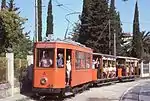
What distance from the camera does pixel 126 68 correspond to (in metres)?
51.6

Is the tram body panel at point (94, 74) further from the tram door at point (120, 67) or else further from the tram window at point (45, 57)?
the tram window at point (45, 57)

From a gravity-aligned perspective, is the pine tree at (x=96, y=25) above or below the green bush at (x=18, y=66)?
above

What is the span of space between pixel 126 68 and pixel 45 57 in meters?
28.7

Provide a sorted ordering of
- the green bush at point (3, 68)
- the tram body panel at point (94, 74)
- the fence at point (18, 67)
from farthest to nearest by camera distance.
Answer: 1. the tram body panel at point (94, 74)
2. the fence at point (18, 67)
3. the green bush at point (3, 68)

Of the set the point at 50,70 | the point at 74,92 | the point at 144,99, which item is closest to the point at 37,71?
the point at 50,70

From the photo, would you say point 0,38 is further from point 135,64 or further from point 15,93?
point 135,64

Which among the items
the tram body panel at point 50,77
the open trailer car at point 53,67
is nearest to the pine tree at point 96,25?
the open trailer car at point 53,67

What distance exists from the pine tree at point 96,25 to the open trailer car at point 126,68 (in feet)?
36.3

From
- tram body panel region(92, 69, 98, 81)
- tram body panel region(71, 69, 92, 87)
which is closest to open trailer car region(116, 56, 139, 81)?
tram body panel region(92, 69, 98, 81)

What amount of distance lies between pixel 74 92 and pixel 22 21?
7.36 metres

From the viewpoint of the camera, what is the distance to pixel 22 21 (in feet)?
102

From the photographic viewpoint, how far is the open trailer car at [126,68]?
4979 cm

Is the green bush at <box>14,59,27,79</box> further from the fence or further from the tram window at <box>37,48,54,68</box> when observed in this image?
the tram window at <box>37,48,54,68</box>

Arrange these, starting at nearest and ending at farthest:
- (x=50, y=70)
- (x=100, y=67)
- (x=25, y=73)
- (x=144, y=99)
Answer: (x=50, y=70) < (x=144, y=99) < (x=25, y=73) < (x=100, y=67)
